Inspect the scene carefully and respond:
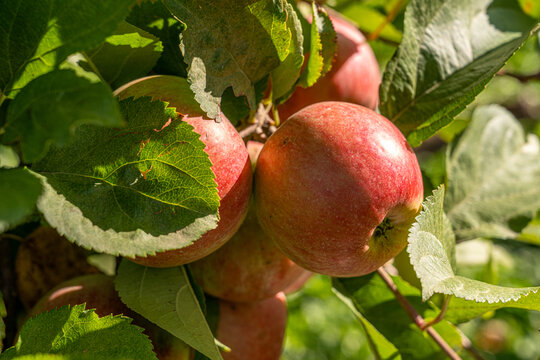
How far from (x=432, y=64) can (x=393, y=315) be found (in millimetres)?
416

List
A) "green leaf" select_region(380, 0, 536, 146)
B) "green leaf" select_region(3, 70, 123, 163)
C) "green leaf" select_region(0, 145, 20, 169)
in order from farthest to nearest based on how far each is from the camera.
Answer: "green leaf" select_region(380, 0, 536, 146), "green leaf" select_region(0, 145, 20, 169), "green leaf" select_region(3, 70, 123, 163)

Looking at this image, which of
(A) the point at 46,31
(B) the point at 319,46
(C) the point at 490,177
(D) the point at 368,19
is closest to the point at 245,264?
(B) the point at 319,46

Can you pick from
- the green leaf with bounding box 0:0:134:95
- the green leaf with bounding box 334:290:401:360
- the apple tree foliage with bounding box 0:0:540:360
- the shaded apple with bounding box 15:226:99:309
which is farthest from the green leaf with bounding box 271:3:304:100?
the shaded apple with bounding box 15:226:99:309

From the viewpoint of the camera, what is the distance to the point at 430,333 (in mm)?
901

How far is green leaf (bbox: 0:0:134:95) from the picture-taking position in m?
0.52

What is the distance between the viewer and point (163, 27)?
739mm

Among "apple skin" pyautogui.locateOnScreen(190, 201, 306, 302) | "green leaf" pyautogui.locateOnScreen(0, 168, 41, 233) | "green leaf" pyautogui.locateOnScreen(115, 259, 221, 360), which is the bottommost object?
"apple skin" pyautogui.locateOnScreen(190, 201, 306, 302)

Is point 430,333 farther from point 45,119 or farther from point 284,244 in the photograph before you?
point 45,119

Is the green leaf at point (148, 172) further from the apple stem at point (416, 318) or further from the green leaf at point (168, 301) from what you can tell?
the apple stem at point (416, 318)

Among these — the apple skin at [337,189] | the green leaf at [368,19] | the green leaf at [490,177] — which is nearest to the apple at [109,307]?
the apple skin at [337,189]

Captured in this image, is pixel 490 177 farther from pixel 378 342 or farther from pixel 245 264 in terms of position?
pixel 245 264

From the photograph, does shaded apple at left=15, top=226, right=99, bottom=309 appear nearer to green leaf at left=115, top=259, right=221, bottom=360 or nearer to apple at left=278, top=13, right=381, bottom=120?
green leaf at left=115, top=259, right=221, bottom=360

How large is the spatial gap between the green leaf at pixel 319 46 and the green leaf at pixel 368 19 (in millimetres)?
532

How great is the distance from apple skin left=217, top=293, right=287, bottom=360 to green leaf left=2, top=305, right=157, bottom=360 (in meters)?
0.31
